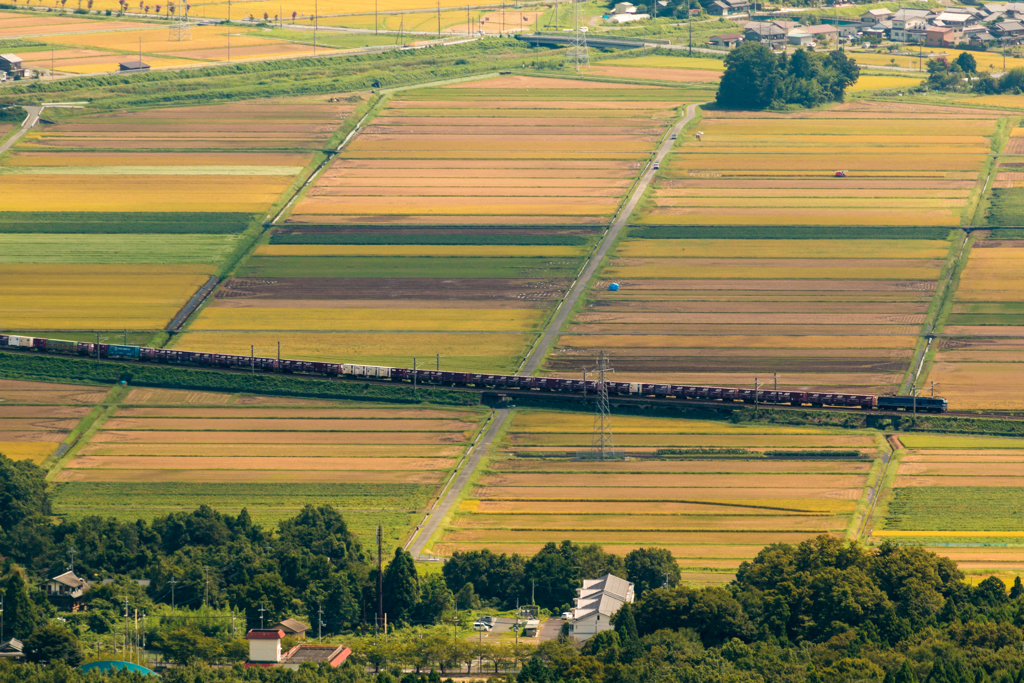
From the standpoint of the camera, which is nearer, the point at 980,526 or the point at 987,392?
the point at 980,526

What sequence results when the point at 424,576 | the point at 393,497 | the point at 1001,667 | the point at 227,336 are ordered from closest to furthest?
the point at 1001,667 < the point at 424,576 < the point at 393,497 < the point at 227,336

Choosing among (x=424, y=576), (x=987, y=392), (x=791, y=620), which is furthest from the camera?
(x=987, y=392)

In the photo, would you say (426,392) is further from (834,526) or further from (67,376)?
(834,526)

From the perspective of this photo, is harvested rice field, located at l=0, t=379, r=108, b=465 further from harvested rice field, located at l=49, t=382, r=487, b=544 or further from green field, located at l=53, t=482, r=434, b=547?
green field, located at l=53, t=482, r=434, b=547

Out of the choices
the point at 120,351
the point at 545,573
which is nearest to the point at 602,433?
the point at 545,573

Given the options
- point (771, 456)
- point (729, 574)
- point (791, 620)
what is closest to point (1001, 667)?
point (791, 620)

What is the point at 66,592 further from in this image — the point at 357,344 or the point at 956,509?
the point at 956,509

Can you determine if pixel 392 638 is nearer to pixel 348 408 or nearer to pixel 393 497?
pixel 393 497
